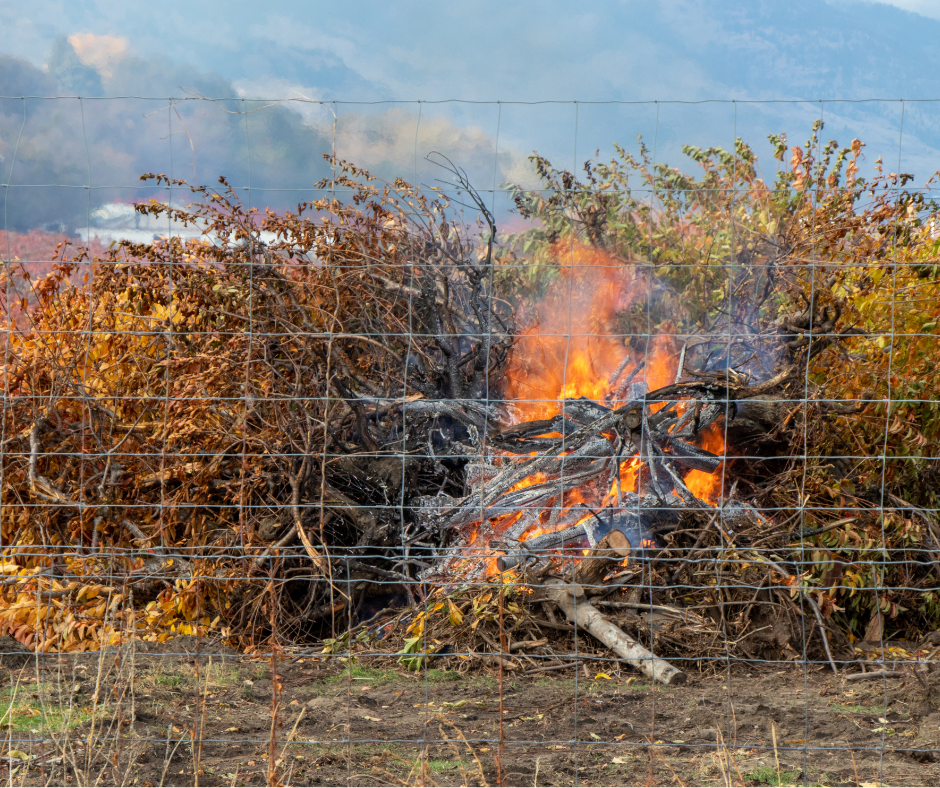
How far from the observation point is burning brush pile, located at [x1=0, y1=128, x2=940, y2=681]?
556cm

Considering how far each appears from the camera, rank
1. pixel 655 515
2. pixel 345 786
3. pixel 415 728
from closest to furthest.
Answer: pixel 345 786, pixel 415 728, pixel 655 515

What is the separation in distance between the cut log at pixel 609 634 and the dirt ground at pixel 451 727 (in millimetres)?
86

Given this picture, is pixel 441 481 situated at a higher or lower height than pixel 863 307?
lower

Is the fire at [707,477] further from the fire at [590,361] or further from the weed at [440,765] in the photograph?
the weed at [440,765]

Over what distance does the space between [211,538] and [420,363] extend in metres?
1.98

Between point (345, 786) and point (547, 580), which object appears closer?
point (345, 786)

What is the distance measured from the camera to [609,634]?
527 cm

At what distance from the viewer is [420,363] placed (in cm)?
654

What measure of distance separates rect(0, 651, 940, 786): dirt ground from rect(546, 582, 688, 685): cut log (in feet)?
0.28

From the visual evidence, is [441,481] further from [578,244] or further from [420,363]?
[578,244]

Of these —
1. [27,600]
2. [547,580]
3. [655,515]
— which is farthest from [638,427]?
[27,600]

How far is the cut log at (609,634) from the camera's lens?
504cm

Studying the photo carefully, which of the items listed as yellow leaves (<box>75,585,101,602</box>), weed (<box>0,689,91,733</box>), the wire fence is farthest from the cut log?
yellow leaves (<box>75,585,101,602</box>)

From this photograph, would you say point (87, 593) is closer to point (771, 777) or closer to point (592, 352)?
A: point (592, 352)
